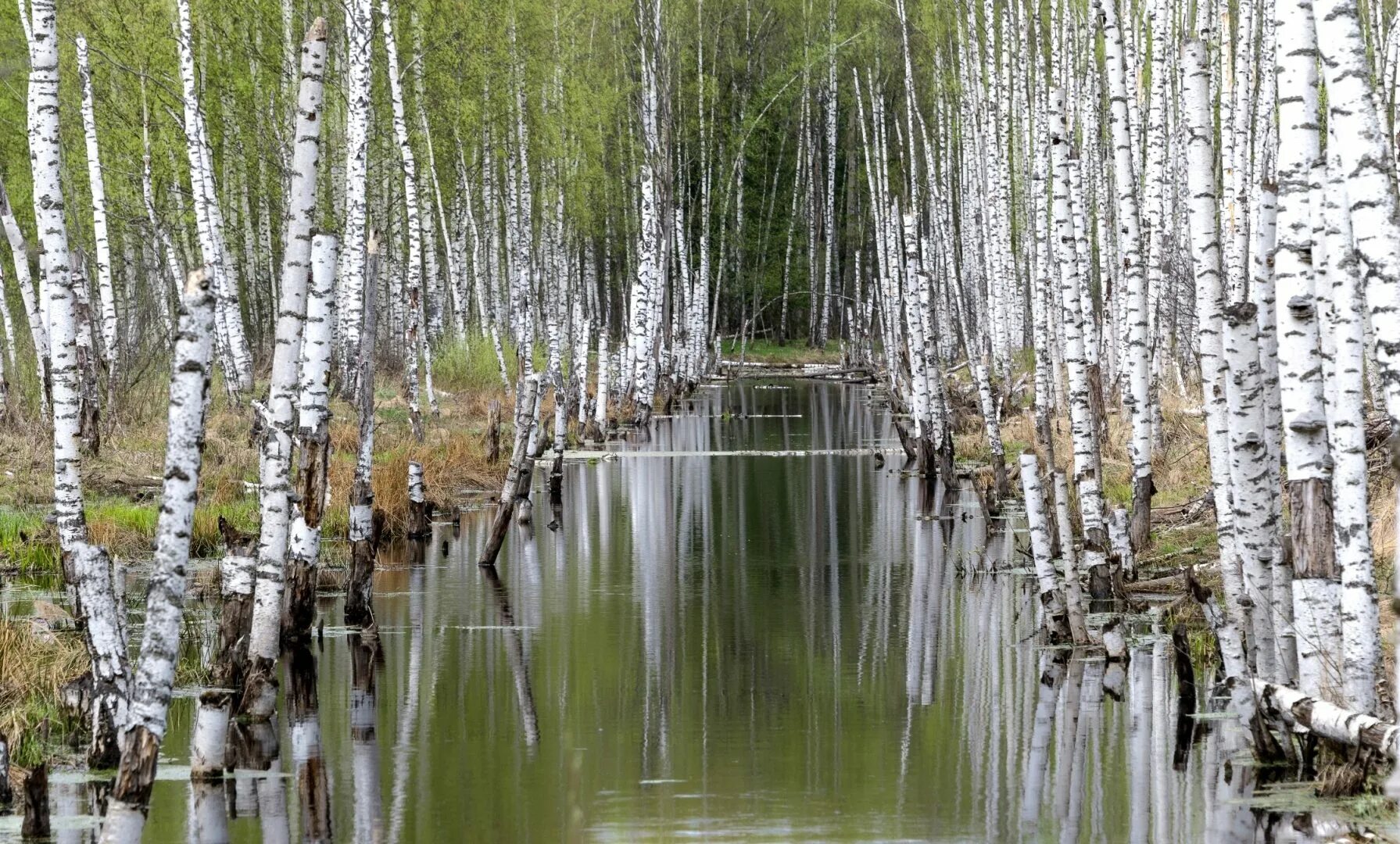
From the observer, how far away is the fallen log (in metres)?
6.29

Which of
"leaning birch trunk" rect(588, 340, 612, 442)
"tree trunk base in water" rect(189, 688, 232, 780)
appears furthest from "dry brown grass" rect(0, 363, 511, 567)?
"tree trunk base in water" rect(189, 688, 232, 780)

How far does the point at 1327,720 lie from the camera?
22.2 ft

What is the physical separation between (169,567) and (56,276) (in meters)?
4.58

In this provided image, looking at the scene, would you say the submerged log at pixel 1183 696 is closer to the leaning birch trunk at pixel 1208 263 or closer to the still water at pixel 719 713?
the still water at pixel 719 713

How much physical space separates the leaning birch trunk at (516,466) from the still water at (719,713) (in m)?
0.22

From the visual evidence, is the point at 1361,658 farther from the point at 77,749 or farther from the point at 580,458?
the point at 580,458

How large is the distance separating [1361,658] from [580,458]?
60.0 feet

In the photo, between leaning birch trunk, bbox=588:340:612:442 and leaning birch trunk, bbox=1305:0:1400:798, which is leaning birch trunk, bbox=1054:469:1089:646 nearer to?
leaning birch trunk, bbox=1305:0:1400:798

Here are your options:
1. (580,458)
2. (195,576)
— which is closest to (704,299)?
(580,458)

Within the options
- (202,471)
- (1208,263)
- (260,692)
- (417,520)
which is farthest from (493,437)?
(1208,263)

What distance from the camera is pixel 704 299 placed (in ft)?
149

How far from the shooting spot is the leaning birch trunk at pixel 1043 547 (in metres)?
10.4

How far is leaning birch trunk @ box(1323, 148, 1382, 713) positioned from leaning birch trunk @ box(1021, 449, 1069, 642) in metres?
3.49

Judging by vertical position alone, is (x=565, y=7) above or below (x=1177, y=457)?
above
